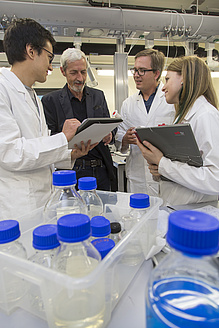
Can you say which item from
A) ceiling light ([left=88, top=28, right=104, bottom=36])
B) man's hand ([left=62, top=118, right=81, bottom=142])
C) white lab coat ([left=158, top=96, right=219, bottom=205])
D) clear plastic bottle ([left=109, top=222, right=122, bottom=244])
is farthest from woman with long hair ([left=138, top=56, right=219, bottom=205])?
ceiling light ([left=88, top=28, right=104, bottom=36])

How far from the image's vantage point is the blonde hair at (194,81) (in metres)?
1.22

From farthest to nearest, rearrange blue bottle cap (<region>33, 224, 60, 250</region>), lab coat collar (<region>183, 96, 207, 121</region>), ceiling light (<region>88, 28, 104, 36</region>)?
ceiling light (<region>88, 28, 104, 36</region>) → lab coat collar (<region>183, 96, 207, 121</region>) → blue bottle cap (<region>33, 224, 60, 250</region>)

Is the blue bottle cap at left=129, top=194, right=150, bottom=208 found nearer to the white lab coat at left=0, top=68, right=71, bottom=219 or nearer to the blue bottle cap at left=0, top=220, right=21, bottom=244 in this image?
the blue bottle cap at left=0, top=220, right=21, bottom=244

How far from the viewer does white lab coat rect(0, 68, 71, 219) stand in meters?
1.07

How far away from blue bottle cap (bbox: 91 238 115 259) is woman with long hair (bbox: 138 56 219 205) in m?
0.70

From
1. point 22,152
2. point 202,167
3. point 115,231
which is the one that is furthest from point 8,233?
point 202,167

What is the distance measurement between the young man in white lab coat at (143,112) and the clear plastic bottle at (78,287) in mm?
1626

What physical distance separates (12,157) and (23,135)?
0.66ft

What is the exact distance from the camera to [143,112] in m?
2.21

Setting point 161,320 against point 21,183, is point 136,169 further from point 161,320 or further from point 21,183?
point 161,320

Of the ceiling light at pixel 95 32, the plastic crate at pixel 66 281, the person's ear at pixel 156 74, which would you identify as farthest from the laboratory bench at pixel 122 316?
the ceiling light at pixel 95 32

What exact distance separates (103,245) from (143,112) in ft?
6.05

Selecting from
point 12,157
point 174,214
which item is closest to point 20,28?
point 12,157

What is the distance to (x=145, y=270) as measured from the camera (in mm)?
646
